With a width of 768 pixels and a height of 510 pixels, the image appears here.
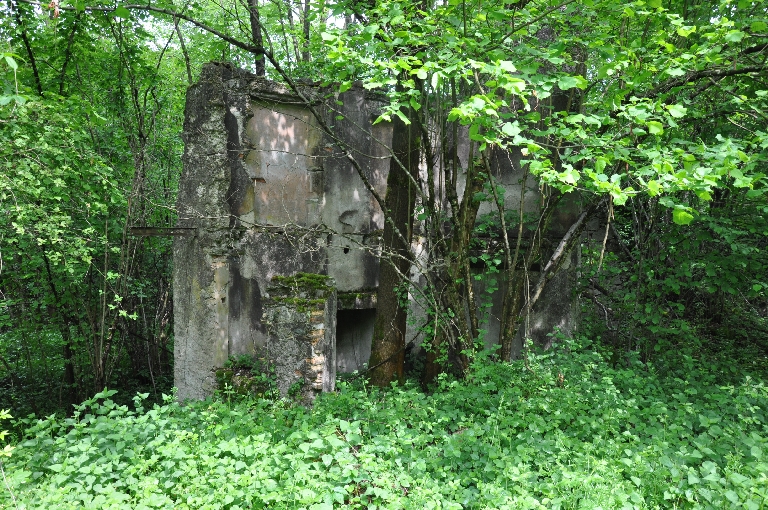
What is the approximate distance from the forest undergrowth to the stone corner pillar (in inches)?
32.0

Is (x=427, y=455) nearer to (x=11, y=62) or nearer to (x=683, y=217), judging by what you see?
(x=683, y=217)

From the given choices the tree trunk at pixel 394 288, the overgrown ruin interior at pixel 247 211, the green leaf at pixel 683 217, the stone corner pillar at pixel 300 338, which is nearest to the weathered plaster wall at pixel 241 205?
the overgrown ruin interior at pixel 247 211

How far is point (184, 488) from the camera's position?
3.40 m

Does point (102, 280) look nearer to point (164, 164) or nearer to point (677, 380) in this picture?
point (164, 164)

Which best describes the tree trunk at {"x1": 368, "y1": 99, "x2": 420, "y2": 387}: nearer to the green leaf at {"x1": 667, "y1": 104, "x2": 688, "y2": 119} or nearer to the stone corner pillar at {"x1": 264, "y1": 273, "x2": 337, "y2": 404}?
the stone corner pillar at {"x1": 264, "y1": 273, "x2": 337, "y2": 404}

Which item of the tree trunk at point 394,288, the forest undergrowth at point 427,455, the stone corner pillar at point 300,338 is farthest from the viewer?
the tree trunk at point 394,288

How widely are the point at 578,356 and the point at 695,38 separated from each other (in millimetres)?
3637

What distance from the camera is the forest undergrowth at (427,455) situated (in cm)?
321

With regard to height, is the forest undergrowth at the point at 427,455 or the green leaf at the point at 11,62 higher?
the green leaf at the point at 11,62

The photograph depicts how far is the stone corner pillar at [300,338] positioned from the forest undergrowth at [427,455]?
2.66 ft

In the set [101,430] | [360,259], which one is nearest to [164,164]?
[360,259]

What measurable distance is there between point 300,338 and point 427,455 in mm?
2366

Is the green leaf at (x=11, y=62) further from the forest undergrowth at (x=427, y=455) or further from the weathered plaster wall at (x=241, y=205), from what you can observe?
the weathered plaster wall at (x=241, y=205)

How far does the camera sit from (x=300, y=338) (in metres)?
5.77
